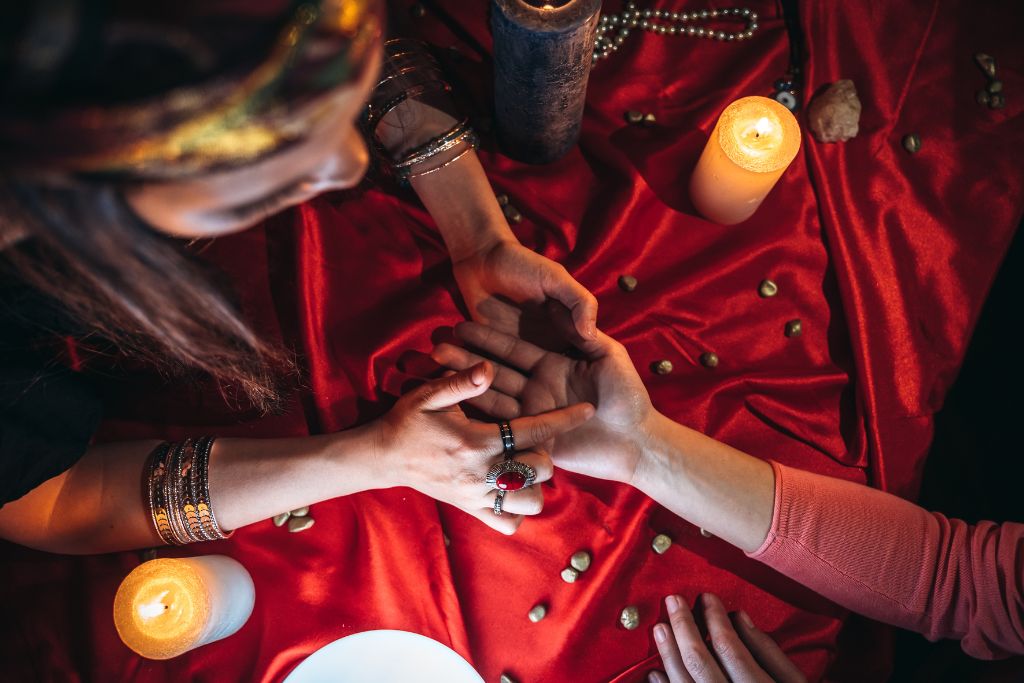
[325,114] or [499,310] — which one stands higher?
[325,114]

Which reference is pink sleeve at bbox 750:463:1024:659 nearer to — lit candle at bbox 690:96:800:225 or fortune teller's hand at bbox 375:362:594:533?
fortune teller's hand at bbox 375:362:594:533

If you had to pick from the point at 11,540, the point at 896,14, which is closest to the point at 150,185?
the point at 11,540

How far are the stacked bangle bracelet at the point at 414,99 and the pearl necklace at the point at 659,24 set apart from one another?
1.21ft

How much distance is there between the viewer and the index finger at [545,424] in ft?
3.30

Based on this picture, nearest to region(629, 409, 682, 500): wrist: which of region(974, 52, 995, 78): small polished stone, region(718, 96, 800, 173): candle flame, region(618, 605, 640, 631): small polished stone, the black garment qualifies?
region(618, 605, 640, 631): small polished stone

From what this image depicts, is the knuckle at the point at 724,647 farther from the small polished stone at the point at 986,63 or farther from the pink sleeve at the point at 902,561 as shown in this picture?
the small polished stone at the point at 986,63

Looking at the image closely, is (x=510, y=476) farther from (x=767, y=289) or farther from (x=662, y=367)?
(x=767, y=289)

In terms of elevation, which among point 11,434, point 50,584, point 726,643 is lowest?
point 726,643

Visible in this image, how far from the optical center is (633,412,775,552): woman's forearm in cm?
107

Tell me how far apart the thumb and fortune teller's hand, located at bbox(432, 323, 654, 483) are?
13 cm

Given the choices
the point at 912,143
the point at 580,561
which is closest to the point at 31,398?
the point at 580,561

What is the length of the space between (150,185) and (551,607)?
0.90 m

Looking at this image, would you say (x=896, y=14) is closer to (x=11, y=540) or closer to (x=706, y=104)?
(x=706, y=104)

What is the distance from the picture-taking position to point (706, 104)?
1365 mm
